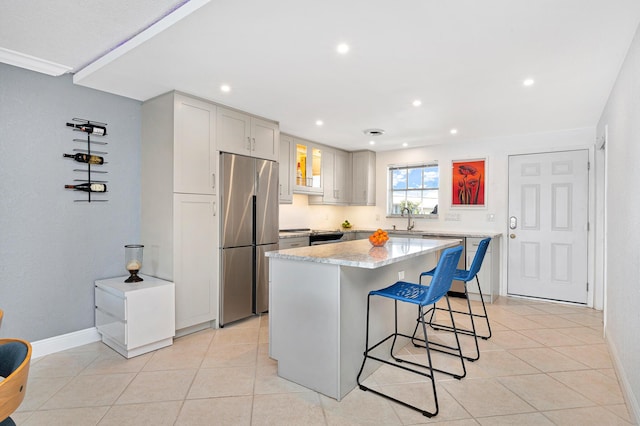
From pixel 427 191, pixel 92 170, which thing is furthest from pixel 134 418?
pixel 427 191

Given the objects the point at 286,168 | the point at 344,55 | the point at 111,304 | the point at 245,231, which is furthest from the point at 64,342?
the point at 344,55

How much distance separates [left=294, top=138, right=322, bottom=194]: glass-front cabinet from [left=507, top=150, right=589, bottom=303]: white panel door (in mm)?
2923

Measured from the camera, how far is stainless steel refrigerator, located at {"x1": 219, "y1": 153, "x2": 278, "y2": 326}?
373cm

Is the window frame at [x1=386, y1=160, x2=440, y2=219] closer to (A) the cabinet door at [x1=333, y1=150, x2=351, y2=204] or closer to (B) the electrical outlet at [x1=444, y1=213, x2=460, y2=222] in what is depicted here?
(B) the electrical outlet at [x1=444, y1=213, x2=460, y2=222]

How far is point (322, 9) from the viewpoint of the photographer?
76.5 inches

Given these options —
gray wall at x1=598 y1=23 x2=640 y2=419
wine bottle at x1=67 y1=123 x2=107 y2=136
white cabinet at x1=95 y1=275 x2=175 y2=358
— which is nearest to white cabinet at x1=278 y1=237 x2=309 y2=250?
white cabinet at x1=95 y1=275 x2=175 y2=358

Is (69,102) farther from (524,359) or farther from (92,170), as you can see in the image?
(524,359)

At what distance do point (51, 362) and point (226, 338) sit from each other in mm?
1413

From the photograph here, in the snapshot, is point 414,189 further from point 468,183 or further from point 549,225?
point 549,225

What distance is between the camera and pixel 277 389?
2385 mm

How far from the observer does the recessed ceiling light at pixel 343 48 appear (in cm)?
236

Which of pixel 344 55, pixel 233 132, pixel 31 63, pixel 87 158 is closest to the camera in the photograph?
pixel 344 55

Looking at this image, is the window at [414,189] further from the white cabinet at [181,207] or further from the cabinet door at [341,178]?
the white cabinet at [181,207]

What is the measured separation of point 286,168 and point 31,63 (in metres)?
2.87
